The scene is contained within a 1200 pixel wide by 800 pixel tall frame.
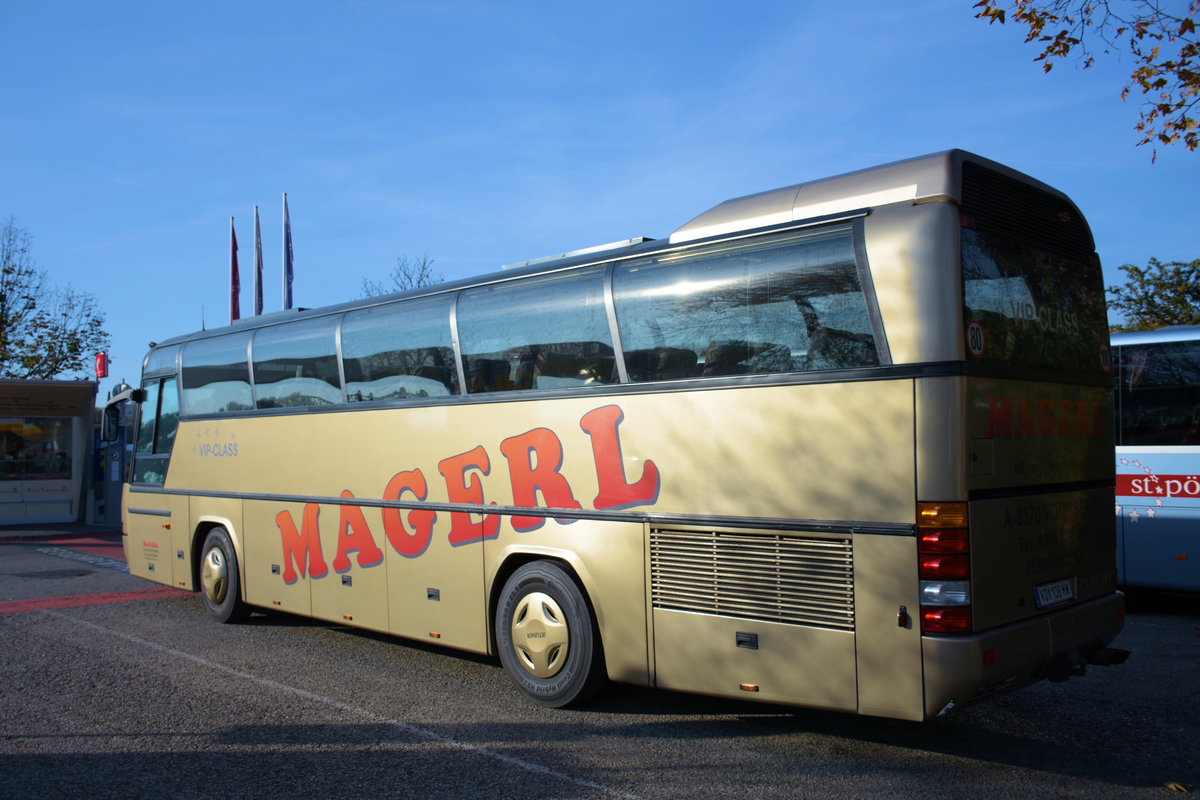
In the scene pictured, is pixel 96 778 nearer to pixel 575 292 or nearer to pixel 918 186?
pixel 575 292

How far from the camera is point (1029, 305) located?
5.72 metres

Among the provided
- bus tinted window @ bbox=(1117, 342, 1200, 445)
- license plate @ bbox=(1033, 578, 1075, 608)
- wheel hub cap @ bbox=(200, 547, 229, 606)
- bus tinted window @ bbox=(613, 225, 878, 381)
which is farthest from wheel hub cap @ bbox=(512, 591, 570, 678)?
→ bus tinted window @ bbox=(1117, 342, 1200, 445)

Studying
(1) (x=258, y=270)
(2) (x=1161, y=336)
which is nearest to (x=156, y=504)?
(2) (x=1161, y=336)

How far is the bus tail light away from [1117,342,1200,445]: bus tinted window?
6146 millimetres

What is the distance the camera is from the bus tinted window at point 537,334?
6.64 metres

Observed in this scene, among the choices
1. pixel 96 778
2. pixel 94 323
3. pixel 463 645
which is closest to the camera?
pixel 96 778

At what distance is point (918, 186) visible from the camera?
5.16 m

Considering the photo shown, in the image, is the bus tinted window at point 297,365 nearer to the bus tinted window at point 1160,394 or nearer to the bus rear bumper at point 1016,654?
the bus rear bumper at point 1016,654

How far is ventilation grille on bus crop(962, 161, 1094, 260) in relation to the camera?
17.5 ft

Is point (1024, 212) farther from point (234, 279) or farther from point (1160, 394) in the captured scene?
point (234, 279)

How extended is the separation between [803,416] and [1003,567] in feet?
4.37

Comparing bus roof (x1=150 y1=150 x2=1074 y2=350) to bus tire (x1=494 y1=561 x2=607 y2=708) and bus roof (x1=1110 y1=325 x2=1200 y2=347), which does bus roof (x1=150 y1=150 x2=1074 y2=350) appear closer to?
bus tire (x1=494 y1=561 x2=607 y2=708)

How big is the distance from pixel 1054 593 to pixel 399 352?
17.4 feet

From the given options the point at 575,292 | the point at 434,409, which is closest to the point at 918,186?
the point at 575,292
